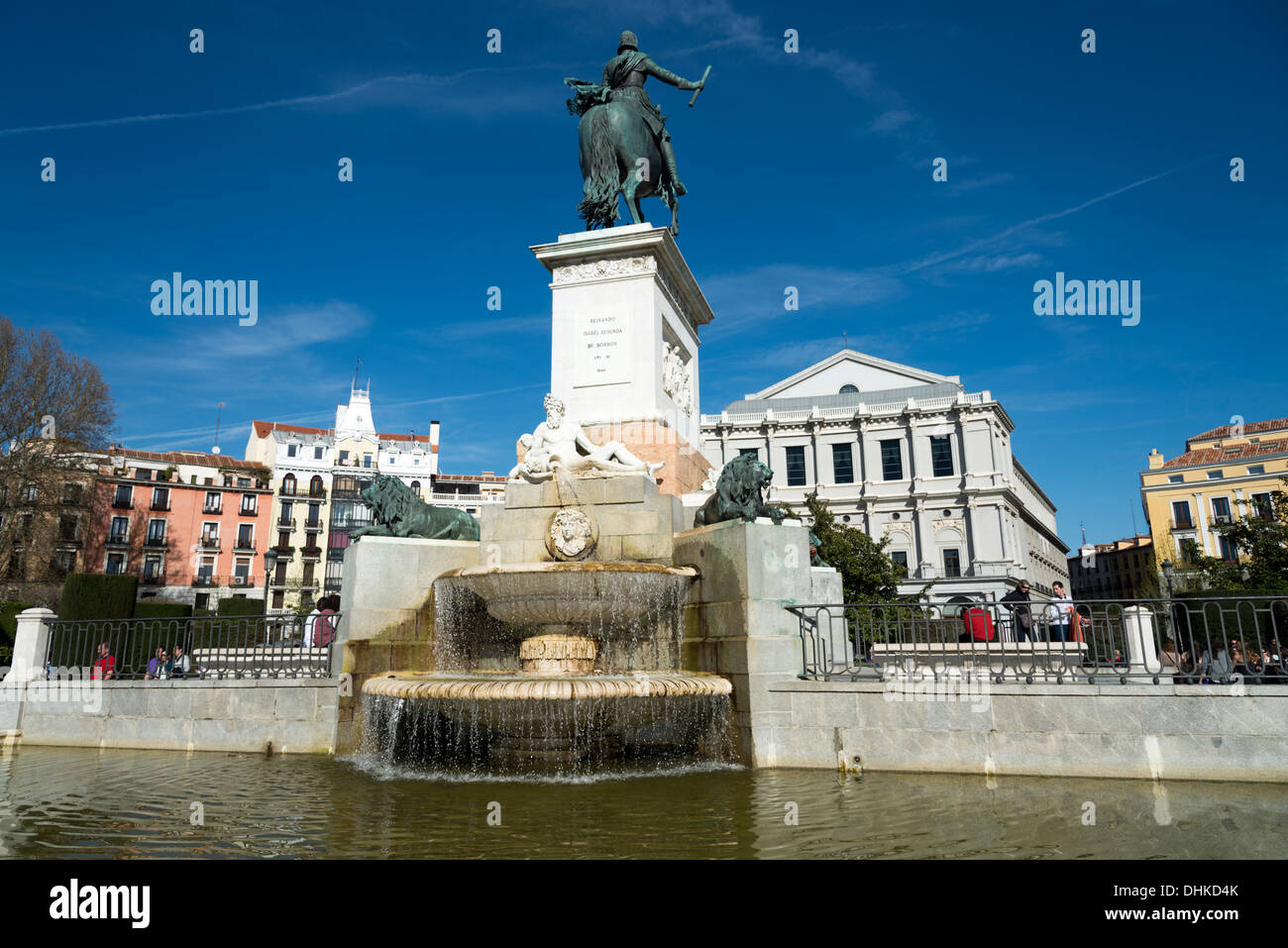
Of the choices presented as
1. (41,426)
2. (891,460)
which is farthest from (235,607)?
(891,460)

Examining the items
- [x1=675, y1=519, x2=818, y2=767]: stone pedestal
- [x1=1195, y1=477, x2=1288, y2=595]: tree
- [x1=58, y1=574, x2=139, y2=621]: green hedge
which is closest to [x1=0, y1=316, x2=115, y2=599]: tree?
[x1=58, y1=574, x2=139, y2=621]: green hedge

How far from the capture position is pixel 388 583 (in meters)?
10.6

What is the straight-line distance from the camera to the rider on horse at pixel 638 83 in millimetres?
14211

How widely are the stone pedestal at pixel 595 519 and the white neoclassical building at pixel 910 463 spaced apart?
52.1 meters

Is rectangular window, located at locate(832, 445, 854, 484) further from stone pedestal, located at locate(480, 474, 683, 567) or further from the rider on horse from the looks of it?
stone pedestal, located at locate(480, 474, 683, 567)

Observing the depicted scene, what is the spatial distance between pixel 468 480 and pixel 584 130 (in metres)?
65.5

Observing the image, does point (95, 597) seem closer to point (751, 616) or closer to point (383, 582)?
point (383, 582)

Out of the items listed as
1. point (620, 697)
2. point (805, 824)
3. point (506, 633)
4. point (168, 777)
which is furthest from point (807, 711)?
point (168, 777)

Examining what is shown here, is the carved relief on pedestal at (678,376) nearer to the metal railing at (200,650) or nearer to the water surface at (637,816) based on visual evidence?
the metal railing at (200,650)

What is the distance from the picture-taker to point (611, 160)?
13945 mm

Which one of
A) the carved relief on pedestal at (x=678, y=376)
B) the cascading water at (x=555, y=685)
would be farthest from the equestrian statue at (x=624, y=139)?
the cascading water at (x=555, y=685)

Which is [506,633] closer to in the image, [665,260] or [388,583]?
[388,583]
